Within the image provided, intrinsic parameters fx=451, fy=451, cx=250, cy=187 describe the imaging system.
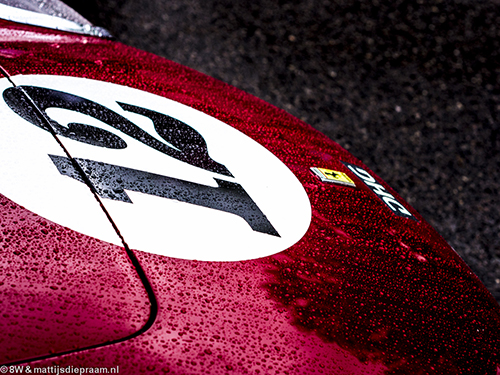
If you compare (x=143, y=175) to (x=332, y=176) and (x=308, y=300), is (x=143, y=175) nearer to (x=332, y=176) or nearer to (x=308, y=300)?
(x=308, y=300)

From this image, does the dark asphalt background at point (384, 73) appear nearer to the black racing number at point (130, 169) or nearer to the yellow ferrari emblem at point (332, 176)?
the yellow ferrari emblem at point (332, 176)

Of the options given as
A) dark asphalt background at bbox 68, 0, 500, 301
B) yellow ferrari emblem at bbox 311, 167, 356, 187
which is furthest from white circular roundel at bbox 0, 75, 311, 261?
dark asphalt background at bbox 68, 0, 500, 301

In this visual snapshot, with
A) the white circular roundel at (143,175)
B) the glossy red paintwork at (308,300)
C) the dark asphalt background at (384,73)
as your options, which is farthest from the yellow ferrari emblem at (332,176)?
the dark asphalt background at (384,73)

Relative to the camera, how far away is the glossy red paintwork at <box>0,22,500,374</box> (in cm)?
81

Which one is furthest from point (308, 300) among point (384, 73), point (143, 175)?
point (384, 73)

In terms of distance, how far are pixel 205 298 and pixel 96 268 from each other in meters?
0.22

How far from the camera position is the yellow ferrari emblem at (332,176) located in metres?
1.45

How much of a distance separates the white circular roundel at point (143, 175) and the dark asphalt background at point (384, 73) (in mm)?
1994

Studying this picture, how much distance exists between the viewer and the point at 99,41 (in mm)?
1844

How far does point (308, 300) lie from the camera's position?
98cm

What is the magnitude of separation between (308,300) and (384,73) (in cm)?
337

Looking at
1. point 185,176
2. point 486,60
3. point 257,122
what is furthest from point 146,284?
point 486,60

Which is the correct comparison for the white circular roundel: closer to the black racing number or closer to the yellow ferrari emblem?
the black racing number

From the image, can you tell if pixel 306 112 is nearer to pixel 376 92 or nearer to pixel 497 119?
pixel 376 92
